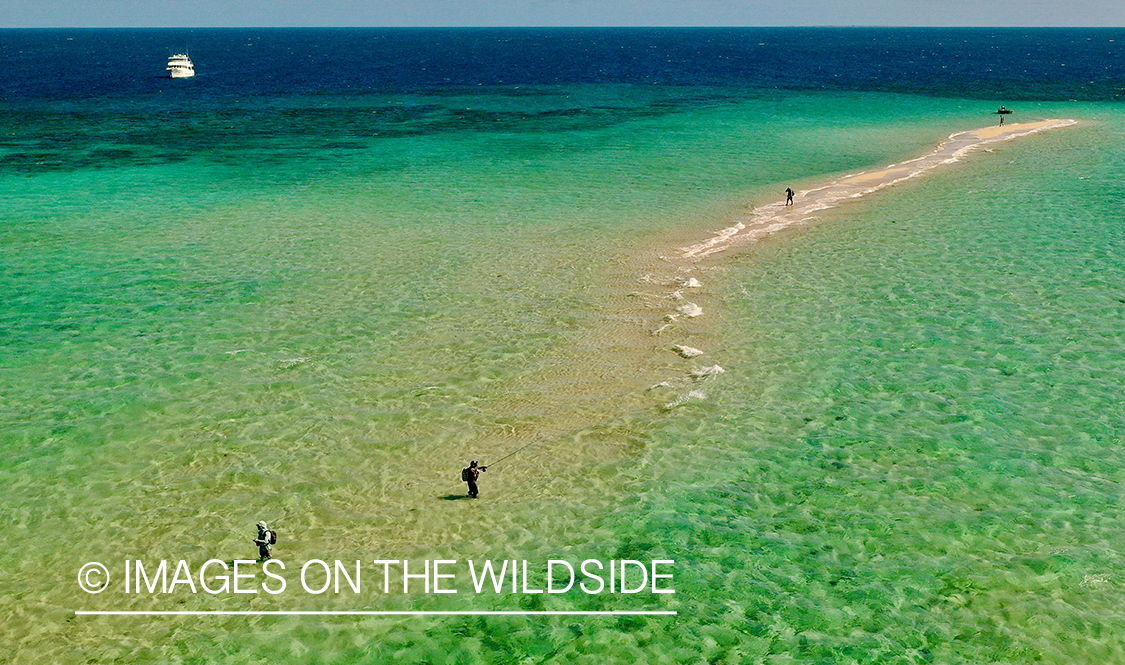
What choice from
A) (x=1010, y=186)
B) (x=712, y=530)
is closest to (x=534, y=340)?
(x=712, y=530)

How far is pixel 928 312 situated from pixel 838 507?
16.5 meters

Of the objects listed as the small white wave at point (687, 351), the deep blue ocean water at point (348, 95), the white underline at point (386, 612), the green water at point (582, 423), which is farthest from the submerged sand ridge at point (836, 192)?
the deep blue ocean water at point (348, 95)

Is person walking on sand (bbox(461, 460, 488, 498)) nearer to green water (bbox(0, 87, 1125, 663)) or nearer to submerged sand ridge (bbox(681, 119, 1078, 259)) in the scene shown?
green water (bbox(0, 87, 1125, 663))

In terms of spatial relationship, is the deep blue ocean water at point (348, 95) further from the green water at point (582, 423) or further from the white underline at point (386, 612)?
the white underline at point (386, 612)

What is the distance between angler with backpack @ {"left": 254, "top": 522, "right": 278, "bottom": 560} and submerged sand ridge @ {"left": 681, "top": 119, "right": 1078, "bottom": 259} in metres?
29.3

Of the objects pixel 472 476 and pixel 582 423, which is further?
pixel 582 423

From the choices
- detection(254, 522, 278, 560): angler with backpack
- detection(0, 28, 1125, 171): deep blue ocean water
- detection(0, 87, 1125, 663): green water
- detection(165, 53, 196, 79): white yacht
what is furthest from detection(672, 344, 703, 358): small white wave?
detection(165, 53, 196, 79): white yacht

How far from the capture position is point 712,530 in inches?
889

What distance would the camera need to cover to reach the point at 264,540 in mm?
20984

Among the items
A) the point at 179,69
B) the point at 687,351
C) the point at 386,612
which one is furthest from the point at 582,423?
the point at 179,69

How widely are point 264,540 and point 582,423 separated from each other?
36.3ft

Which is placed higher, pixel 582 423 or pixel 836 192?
pixel 836 192

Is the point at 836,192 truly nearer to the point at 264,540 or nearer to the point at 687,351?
the point at 687,351

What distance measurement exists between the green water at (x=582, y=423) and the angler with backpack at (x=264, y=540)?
0.69 metres
